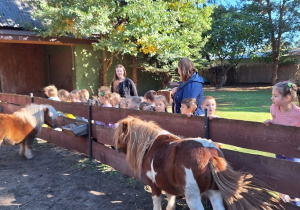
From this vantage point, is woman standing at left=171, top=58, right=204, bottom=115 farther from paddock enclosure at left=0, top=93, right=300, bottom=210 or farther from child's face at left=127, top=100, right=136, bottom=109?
child's face at left=127, top=100, right=136, bottom=109

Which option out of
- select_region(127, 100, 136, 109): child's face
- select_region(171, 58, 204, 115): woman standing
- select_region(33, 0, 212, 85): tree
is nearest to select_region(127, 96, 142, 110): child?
select_region(127, 100, 136, 109): child's face

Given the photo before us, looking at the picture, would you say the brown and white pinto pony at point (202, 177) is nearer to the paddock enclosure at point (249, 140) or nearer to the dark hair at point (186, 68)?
the paddock enclosure at point (249, 140)

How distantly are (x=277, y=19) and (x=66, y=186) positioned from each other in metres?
22.6

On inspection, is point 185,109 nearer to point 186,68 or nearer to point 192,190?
point 186,68

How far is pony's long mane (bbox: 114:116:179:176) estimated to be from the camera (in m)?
2.64

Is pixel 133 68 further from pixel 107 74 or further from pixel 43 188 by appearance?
pixel 43 188

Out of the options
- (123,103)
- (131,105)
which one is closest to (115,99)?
(123,103)

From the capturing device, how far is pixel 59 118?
211 inches

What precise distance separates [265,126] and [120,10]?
8.28 metres

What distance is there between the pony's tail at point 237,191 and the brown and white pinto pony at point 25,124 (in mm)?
3791

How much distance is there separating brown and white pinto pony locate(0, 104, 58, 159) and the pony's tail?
12.4ft

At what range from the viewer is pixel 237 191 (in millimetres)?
2072

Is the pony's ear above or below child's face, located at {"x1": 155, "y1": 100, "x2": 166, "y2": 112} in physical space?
below

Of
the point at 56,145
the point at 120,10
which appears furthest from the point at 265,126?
the point at 120,10
